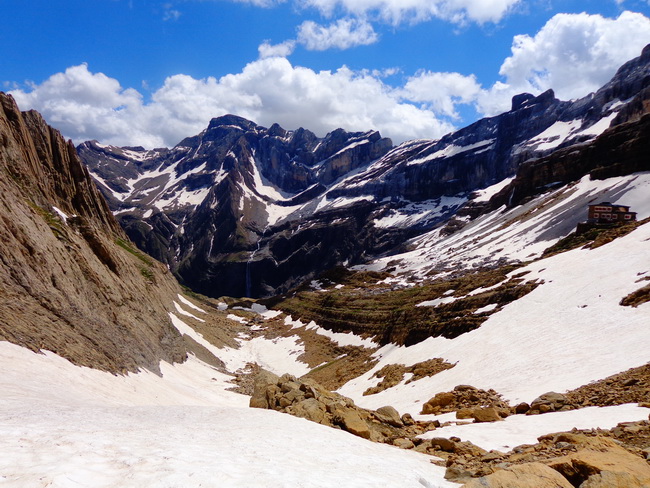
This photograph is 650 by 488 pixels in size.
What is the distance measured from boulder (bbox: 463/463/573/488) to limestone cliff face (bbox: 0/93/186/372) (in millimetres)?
20216

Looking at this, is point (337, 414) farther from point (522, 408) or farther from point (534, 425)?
point (522, 408)

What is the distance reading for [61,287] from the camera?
2516cm

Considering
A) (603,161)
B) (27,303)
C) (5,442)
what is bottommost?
(5,442)

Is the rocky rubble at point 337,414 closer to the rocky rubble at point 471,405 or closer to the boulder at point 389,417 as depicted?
the boulder at point 389,417

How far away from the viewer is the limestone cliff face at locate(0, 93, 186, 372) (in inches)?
813

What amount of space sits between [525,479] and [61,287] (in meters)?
27.5

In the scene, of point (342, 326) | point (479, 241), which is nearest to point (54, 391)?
point (342, 326)

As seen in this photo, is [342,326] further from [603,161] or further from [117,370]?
[603,161]

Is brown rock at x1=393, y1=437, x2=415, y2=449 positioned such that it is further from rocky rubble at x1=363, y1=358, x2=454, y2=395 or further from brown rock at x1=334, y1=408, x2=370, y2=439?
rocky rubble at x1=363, y1=358, x2=454, y2=395

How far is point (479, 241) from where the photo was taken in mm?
108625

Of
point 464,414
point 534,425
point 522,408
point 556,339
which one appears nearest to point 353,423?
point 464,414

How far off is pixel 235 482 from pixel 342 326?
6181 cm

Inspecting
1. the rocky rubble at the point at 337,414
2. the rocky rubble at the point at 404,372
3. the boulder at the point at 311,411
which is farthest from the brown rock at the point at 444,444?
the rocky rubble at the point at 404,372

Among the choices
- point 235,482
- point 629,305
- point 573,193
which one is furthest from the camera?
point 573,193
